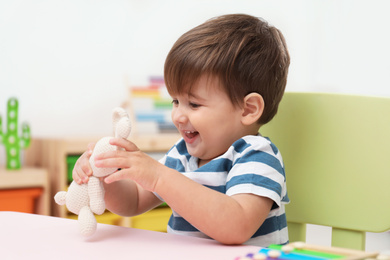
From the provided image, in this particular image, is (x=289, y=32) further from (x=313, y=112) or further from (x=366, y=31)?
(x=313, y=112)

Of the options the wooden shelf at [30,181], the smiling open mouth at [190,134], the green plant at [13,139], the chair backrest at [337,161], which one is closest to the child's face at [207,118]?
the smiling open mouth at [190,134]

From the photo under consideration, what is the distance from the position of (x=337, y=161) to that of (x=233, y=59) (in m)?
0.25

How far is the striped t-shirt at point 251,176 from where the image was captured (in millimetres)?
742

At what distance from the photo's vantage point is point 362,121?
2.88 feet

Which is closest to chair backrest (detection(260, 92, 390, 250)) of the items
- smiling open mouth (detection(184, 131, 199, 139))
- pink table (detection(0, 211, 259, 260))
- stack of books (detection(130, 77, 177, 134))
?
smiling open mouth (detection(184, 131, 199, 139))

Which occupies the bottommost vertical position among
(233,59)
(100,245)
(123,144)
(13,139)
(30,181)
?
(30,181)

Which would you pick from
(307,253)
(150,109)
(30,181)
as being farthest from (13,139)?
(307,253)

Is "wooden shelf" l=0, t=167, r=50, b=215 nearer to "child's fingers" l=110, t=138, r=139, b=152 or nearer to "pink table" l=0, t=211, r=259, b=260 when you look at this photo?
"pink table" l=0, t=211, r=259, b=260

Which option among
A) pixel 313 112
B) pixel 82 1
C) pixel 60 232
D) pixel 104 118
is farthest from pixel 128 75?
pixel 60 232

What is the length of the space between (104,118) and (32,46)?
475 millimetres

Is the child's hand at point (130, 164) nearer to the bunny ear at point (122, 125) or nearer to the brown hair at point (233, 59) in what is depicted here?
the bunny ear at point (122, 125)

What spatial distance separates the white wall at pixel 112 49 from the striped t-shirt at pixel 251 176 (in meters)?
1.68

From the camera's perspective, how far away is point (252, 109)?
87cm

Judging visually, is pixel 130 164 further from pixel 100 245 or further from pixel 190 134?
pixel 190 134
